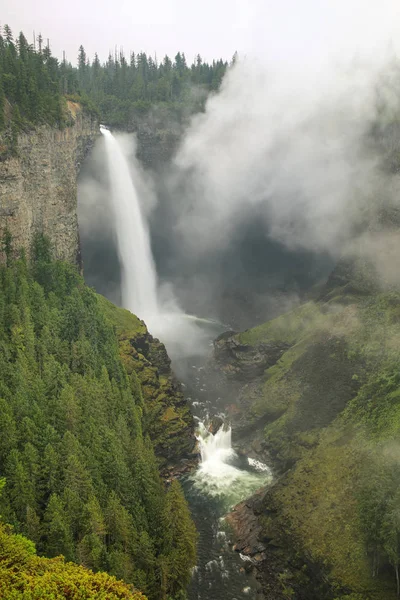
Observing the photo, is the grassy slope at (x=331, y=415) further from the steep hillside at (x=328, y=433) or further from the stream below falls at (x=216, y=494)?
the stream below falls at (x=216, y=494)

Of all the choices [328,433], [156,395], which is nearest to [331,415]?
[328,433]

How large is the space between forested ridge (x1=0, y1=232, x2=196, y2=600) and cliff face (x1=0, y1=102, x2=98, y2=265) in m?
5.80

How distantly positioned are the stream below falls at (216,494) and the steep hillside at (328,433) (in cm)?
264

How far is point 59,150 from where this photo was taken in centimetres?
10481

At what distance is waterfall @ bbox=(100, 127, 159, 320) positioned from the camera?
162m

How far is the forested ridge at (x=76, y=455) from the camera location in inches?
2196

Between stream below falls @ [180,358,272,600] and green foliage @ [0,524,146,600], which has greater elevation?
stream below falls @ [180,358,272,600]

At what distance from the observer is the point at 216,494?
3494 inches

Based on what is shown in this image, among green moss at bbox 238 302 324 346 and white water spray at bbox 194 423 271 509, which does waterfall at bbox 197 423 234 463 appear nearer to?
white water spray at bbox 194 423 271 509

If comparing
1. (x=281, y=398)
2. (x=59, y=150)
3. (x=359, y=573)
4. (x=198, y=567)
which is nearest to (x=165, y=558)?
(x=198, y=567)

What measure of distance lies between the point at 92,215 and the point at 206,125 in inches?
2263

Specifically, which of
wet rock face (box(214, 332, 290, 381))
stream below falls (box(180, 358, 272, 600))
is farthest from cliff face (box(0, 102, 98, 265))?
wet rock face (box(214, 332, 290, 381))

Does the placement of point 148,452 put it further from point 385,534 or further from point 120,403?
point 385,534

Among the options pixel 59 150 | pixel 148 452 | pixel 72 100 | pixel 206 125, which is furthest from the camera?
pixel 206 125
